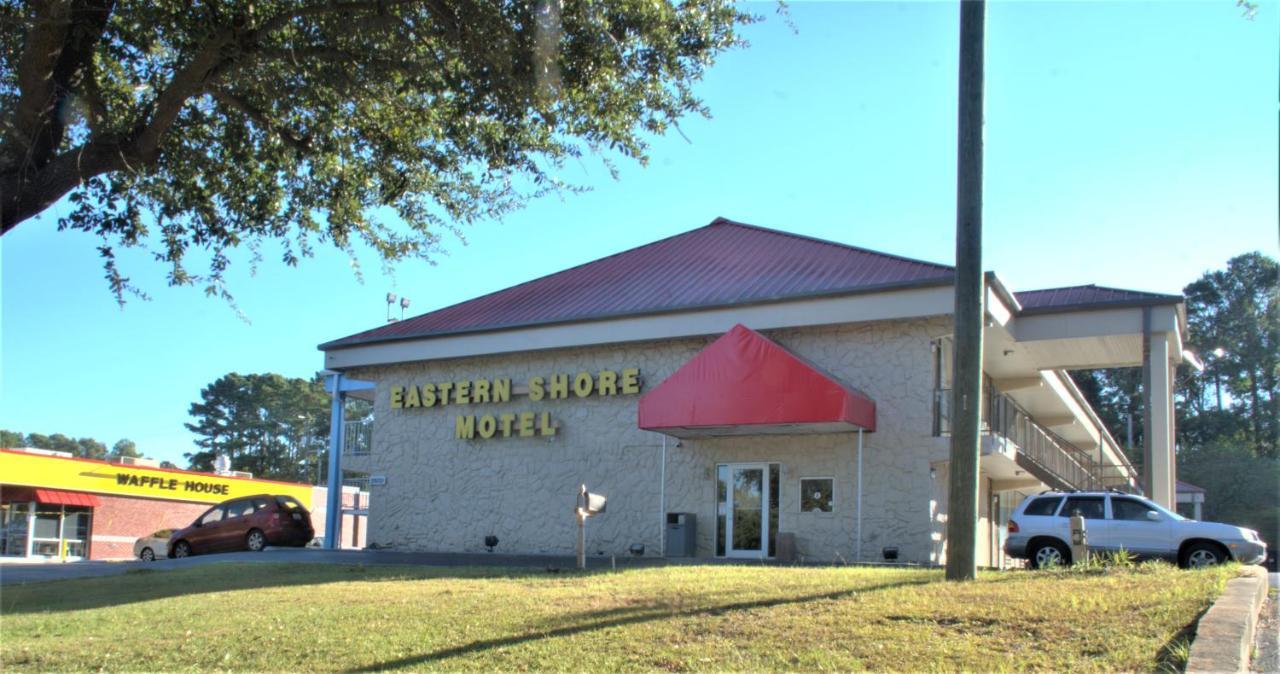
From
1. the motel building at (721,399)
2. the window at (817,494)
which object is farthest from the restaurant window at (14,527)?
the window at (817,494)

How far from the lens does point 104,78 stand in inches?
482

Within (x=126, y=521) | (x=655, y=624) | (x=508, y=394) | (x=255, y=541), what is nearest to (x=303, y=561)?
(x=508, y=394)

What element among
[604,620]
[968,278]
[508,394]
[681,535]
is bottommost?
[681,535]

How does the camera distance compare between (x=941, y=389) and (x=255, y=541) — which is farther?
(x=255, y=541)

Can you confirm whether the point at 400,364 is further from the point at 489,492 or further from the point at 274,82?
the point at 274,82

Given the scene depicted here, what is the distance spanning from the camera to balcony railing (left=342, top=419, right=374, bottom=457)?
29.1 m

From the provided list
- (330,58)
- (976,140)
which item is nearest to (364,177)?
(330,58)

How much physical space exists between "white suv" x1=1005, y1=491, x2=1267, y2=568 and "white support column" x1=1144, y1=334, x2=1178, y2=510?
3011mm

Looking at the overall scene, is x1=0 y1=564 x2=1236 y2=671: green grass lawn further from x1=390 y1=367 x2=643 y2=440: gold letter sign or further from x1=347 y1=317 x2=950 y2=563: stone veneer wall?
x1=390 y1=367 x2=643 y2=440: gold letter sign

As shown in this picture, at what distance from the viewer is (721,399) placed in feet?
63.1

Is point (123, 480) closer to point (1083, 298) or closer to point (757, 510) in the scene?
point (757, 510)

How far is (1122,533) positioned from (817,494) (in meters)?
5.70

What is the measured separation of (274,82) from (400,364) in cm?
1636

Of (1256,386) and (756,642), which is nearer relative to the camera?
(756,642)
